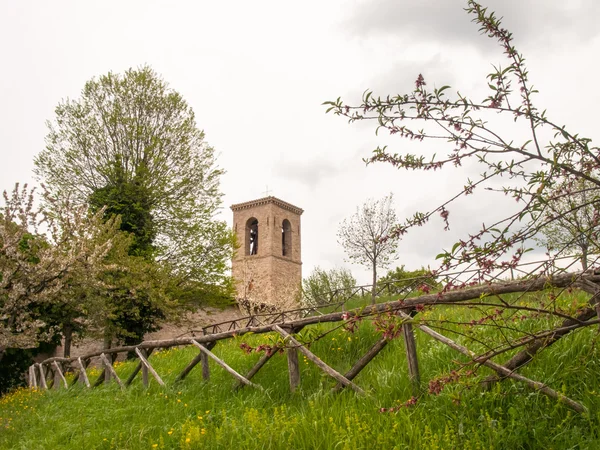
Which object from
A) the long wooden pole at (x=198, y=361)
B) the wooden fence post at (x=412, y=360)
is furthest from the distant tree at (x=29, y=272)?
the wooden fence post at (x=412, y=360)

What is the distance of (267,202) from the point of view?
4028 centimetres

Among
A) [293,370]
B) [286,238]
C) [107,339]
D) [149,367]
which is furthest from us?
[286,238]

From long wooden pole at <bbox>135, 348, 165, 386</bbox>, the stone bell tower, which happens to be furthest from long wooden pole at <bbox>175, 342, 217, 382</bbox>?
the stone bell tower

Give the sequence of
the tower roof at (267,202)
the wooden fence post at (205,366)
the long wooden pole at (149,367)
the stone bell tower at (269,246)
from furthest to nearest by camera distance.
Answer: the tower roof at (267,202)
the stone bell tower at (269,246)
the long wooden pole at (149,367)
the wooden fence post at (205,366)

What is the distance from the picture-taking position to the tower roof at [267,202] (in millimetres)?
40331

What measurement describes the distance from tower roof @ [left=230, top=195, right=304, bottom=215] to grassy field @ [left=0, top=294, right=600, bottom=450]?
33232mm

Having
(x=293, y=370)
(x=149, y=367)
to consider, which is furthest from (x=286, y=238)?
(x=293, y=370)

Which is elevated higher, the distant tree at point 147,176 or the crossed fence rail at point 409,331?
the distant tree at point 147,176

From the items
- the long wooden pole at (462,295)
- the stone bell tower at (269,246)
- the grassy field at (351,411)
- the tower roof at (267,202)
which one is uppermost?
the tower roof at (267,202)

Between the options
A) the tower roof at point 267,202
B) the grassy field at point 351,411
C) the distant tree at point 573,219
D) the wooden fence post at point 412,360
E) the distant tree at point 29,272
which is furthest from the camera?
the tower roof at point 267,202

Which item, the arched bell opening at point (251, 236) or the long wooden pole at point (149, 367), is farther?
the arched bell opening at point (251, 236)

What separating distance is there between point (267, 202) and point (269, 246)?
13.2 ft

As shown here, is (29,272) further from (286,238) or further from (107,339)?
(286,238)

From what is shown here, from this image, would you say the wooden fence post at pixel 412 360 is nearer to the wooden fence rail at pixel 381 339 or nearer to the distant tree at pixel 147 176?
the wooden fence rail at pixel 381 339
